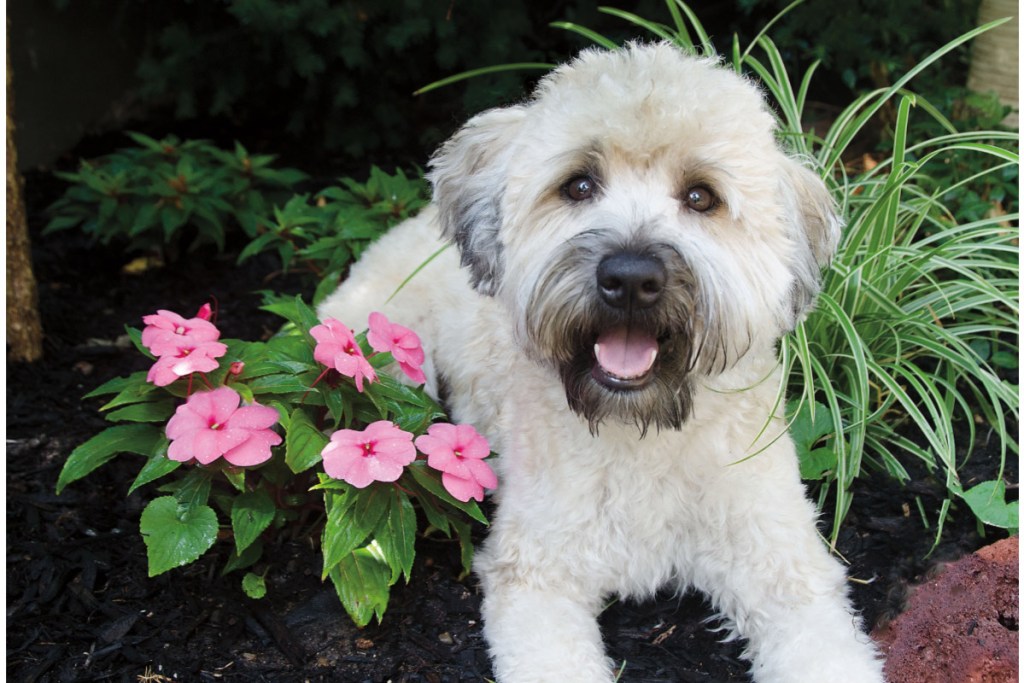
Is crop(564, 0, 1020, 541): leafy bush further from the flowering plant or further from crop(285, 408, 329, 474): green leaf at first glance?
crop(285, 408, 329, 474): green leaf

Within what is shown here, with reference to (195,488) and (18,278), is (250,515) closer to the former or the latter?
(195,488)

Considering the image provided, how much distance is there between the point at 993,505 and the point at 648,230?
141 centimetres

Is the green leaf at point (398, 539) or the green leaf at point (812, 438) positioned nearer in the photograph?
the green leaf at point (398, 539)

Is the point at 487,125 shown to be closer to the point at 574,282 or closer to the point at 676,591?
the point at 574,282

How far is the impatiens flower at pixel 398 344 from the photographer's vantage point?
2719 mm

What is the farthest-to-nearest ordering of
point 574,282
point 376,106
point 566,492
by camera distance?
1. point 376,106
2. point 566,492
3. point 574,282

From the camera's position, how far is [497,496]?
2.76m

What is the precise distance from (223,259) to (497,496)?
259 cm

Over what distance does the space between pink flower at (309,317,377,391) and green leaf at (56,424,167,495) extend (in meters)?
0.47

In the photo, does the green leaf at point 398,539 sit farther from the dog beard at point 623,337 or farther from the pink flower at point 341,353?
the dog beard at point 623,337

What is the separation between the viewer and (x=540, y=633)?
7.82ft

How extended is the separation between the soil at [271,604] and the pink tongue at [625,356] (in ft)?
2.90

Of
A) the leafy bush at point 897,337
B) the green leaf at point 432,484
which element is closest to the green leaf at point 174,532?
the green leaf at point 432,484

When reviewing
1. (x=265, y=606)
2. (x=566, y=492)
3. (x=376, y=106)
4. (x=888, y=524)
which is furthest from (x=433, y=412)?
(x=376, y=106)
